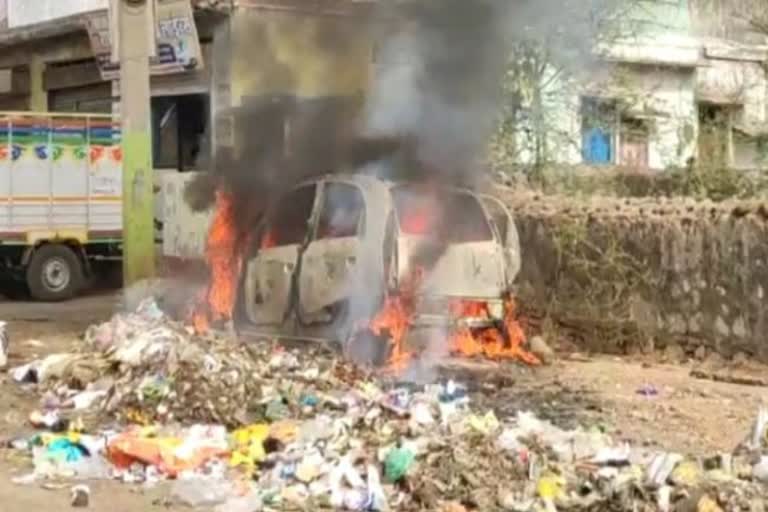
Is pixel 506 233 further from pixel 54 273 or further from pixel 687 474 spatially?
pixel 54 273

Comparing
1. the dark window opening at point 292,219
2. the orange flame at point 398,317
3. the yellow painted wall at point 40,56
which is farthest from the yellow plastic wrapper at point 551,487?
the yellow painted wall at point 40,56

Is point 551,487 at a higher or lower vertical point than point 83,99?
lower

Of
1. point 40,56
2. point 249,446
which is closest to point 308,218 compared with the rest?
point 249,446

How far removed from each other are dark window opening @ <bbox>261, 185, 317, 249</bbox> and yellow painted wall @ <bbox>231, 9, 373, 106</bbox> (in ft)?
4.27

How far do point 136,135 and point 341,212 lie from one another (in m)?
3.48

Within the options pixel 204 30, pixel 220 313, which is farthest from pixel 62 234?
pixel 220 313

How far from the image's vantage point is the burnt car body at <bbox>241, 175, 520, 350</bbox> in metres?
11.9

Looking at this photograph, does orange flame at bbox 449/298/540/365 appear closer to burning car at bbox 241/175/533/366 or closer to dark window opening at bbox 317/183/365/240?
burning car at bbox 241/175/533/366

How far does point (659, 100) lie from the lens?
23938 millimetres

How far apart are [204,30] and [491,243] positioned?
9.82 m

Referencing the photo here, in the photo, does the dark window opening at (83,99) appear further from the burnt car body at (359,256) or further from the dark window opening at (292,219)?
the burnt car body at (359,256)

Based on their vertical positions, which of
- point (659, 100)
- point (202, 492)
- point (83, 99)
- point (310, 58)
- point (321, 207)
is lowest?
point (202, 492)

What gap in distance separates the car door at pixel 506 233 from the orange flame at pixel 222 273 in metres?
2.34

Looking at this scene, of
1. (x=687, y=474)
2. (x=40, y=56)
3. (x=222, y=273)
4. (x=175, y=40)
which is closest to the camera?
(x=687, y=474)
